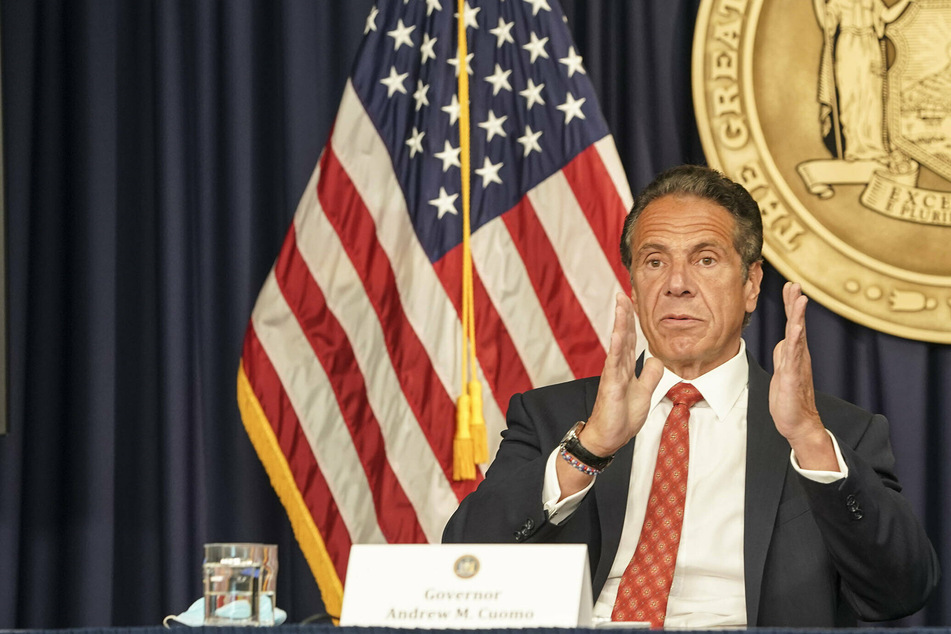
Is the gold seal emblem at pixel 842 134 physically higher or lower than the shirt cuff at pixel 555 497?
higher

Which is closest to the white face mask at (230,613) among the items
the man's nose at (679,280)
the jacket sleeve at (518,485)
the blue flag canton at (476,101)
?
the jacket sleeve at (518,485)

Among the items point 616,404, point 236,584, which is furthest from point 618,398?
point 236,584

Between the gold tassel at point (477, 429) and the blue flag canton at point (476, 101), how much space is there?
0.40m

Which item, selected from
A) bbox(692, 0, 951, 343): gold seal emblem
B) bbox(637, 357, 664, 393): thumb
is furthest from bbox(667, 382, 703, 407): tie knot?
bbox(692, 0, 951, 343): gold seal emblem

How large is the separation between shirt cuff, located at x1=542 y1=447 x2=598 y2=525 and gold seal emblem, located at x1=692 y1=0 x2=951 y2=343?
1434mm

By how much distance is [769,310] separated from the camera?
11.0ft

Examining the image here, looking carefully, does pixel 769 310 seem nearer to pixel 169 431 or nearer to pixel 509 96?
pixel 509 96

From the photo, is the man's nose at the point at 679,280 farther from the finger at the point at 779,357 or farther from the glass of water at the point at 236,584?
the glass of water at the point at 236,584

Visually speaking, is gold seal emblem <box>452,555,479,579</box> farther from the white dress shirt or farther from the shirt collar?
the shirt collar

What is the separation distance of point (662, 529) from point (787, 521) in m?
0.22

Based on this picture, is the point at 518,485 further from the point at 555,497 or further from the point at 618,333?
the point at 618,333

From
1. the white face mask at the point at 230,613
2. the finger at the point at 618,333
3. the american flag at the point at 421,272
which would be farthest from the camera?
the american flag at the point at 421,272

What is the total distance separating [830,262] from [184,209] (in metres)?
1.80

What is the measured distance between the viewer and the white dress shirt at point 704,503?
203cm
